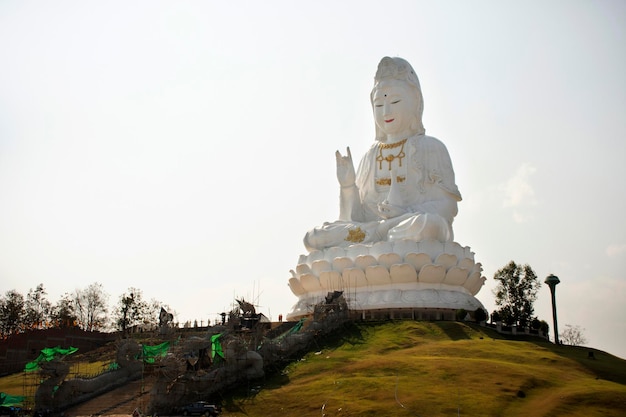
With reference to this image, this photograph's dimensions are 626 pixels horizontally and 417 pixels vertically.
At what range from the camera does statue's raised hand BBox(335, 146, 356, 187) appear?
30219mm

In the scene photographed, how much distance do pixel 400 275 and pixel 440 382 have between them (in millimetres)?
10233

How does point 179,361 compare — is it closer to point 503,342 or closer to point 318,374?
point 318,374

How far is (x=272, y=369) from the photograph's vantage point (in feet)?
63.9

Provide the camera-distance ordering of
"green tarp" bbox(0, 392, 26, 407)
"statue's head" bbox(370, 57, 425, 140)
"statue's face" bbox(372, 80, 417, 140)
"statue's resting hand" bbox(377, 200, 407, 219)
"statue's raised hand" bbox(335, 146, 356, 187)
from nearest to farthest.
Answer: "green tarp" bbox(0, 392, 26, 407) < "statue's resting hand" bbox(377, 200, 407, 219) < "statue's raised hand" bbox(335, 146, 356, 187) < "statue's face" bbox(372, 80, 417, 140) < "statue's head" bbox(370, 57, 425, 140)

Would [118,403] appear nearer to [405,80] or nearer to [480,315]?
[480,315]

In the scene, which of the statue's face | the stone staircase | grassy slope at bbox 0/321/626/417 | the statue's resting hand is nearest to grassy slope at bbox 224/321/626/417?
grassy slope at bbox 0/321/626/417

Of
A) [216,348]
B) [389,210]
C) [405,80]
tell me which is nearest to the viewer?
[216,348]

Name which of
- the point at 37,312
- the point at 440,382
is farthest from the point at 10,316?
the point at 440,382

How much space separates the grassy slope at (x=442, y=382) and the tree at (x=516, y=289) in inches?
494

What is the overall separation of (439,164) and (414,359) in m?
12.8

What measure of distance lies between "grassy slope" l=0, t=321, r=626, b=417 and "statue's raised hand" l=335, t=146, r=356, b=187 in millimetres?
9444

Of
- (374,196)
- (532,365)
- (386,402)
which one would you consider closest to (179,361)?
(386,402)

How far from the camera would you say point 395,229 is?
27891 millimetres

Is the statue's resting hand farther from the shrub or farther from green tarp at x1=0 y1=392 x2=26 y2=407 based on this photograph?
green tarp at x1=0 y1=392 x2=26 y2=407
